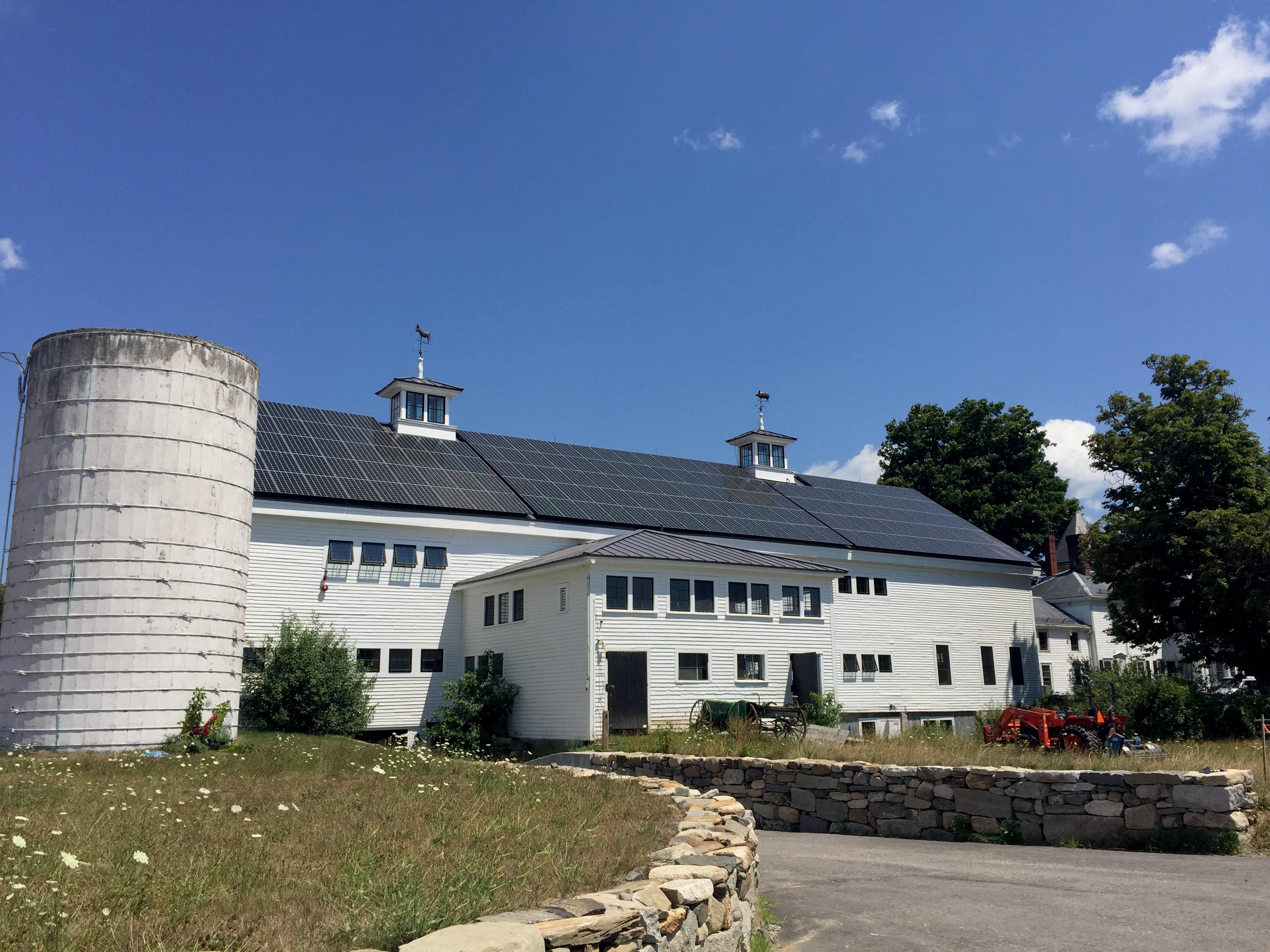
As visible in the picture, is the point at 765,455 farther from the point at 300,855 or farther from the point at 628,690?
the point at 300,855

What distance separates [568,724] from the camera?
2720 cm

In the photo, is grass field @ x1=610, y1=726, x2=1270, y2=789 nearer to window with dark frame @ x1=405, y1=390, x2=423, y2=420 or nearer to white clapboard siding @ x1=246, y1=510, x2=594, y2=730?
white clapboard siding @ x1=246, y1=510, x2=594, y2=730

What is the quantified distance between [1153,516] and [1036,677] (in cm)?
1113

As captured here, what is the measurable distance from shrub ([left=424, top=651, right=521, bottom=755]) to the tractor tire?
15.6 meters

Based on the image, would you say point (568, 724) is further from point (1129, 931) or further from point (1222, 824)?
point (1129, 931)

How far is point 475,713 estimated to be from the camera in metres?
28.6

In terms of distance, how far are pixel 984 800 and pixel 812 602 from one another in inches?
697

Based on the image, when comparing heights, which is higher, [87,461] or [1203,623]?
[87,461]

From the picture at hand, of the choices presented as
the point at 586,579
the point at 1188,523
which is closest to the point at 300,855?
the point at 586,579

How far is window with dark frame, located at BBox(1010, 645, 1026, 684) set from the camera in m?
42.1

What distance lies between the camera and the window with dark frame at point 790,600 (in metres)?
31.2

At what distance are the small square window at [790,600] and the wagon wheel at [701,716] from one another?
15.2 ft

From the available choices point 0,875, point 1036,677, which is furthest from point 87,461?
point 1036,677

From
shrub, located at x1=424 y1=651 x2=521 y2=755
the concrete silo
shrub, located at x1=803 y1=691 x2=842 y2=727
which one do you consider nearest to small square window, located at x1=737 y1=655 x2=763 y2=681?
shrub, located at x1=803 y1=691 x2=842 y2=727
